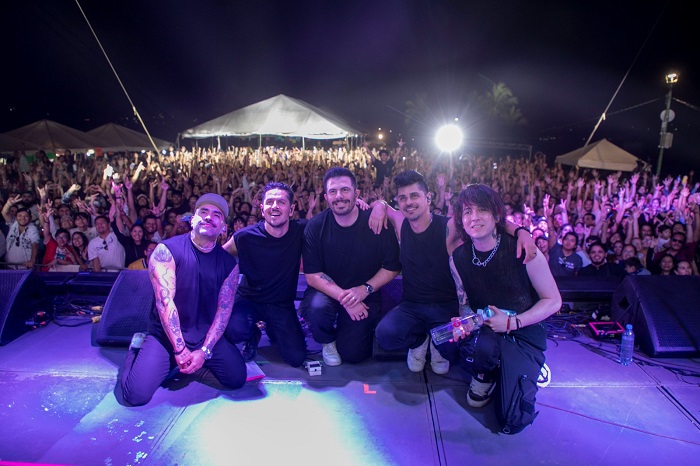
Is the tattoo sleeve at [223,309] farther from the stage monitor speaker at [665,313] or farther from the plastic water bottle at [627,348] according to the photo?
the stage monitor speaker at [665,313]

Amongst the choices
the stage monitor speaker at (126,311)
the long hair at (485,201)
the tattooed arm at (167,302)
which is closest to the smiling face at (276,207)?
the tattooed arm at (167,302)

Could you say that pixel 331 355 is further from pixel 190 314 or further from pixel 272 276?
pixel 190 314

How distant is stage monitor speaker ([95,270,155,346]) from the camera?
339cm

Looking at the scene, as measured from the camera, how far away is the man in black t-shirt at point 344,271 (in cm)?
321

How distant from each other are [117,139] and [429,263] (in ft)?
54.7

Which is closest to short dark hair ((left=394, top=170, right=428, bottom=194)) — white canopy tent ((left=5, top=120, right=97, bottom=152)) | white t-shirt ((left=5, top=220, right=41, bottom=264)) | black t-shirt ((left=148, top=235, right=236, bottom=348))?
black t-shirt ((left=148, top=235, right=236, bottom=348))

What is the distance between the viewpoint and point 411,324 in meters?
3.08

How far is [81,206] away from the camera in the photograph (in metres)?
5.66

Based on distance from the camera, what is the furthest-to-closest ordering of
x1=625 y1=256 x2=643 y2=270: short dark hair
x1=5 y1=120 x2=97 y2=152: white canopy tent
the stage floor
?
1. x1=5 y1=120 x2=97 y2=152: white canopy tent
2. x1=625 y1=256 x2=643 y2=270: short dark hair
3. the stage floor

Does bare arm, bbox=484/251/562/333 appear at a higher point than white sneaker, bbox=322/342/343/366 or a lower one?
higher

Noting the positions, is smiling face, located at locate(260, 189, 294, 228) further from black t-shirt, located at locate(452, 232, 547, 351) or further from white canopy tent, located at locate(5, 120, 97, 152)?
white canopy tent, located at locate(5, 120, 97, 152)

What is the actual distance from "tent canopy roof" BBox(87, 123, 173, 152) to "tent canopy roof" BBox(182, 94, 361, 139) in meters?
2.10

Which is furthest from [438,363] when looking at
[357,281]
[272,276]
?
[272,276]

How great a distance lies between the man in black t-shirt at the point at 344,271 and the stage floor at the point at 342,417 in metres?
0.22
